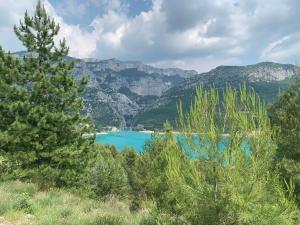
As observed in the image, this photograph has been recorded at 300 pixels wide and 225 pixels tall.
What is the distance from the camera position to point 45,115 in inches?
832

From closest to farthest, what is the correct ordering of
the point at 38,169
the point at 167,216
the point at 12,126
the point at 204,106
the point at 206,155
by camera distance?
the point at 206,155
the point at 204,106
the point at 167,216
the point at 12,126
the point at 38,169

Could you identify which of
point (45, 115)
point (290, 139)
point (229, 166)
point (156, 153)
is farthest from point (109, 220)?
point (156, 153)

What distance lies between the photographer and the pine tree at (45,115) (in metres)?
21.1

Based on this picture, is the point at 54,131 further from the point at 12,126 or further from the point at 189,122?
the point at 189,122

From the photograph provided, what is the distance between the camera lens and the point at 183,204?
24.5ft

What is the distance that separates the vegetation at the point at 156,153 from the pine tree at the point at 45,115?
0.24 ft

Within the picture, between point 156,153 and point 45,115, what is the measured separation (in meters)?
11.6

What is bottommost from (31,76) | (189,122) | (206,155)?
(206,155)

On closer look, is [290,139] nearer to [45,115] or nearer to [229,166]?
[229,166]

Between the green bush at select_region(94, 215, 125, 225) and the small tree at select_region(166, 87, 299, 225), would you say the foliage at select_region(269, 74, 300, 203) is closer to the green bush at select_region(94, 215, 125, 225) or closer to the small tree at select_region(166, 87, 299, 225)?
the small tree at select_region(166, 87, 299, 225)

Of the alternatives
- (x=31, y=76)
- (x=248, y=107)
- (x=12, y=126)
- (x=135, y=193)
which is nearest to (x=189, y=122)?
(x=248, y=107)

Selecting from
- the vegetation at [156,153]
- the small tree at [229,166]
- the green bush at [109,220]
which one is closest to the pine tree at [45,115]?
the vegetation at [156,153]

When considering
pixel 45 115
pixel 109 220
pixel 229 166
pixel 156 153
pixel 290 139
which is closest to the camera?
pixel 229 166

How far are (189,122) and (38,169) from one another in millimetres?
16720
